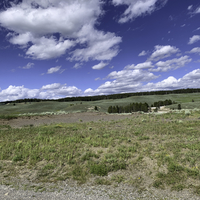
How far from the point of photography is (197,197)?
17.2 ft

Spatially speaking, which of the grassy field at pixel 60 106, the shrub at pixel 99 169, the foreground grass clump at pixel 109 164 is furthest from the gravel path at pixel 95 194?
the grassy field at pixel 60 106

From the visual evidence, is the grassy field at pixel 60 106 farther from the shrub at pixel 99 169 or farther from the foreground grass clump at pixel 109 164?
the shrub at pixel 99 169

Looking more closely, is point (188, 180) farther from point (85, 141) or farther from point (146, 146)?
point (85, 141)

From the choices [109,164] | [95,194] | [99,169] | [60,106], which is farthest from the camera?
[60,106]

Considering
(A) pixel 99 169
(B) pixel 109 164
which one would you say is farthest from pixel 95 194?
(B) pixel 109 164

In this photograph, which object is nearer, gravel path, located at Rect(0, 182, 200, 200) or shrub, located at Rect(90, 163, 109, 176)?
gravel path, located at Rect(0, 182, 200, 200)

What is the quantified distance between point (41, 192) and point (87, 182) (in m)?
1.86

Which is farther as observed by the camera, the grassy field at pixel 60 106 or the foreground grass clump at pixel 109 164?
the grassy field at pixel 60 106

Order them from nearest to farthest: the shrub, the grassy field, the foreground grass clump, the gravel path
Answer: the gravel path < the foreground grass clump < the shrub < the grassy field

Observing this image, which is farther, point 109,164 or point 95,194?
point 109,164

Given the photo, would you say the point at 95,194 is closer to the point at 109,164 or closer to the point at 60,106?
the point at 109,164

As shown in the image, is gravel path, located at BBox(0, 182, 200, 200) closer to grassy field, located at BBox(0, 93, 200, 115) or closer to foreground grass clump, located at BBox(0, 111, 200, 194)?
foreground grass clump, located at BBox(0, 111, 200, 194)

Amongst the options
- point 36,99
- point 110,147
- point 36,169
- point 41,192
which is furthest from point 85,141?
point 36,99

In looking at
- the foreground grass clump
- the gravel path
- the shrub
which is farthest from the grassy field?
the gravel path
